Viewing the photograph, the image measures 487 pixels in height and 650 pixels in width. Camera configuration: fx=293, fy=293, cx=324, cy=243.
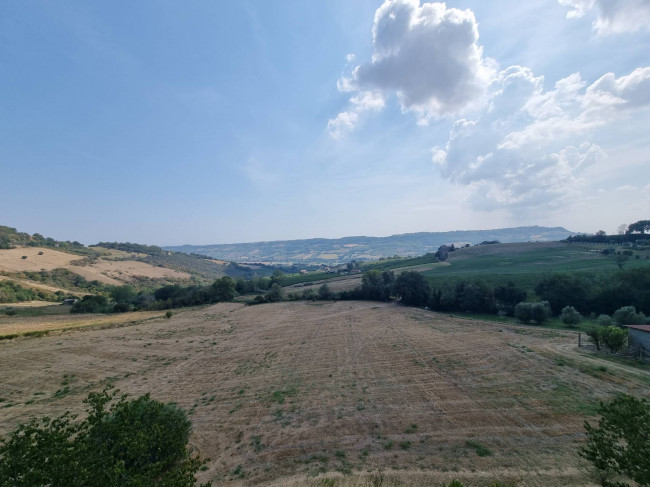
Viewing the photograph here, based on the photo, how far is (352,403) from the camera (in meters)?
20.2

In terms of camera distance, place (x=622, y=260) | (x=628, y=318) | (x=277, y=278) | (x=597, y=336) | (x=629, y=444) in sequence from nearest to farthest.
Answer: (x=629, y=444), (x=597, y=336), (x=628, y=318), (x=622, y=260), (x=277, y=278)

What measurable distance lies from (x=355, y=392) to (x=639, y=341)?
2668 centimetres

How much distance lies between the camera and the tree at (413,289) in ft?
204

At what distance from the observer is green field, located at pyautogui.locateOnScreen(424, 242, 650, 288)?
2586 inches

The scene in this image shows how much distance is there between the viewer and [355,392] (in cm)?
2197

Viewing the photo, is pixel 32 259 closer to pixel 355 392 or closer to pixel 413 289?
pixel 413 289

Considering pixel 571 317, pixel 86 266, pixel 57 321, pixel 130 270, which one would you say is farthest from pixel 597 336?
pixel 86 266

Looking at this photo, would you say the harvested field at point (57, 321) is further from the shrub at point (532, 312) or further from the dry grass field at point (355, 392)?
the shrub at point (532, 312)

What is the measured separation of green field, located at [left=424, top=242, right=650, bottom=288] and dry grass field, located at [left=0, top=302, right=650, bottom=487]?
102 feet

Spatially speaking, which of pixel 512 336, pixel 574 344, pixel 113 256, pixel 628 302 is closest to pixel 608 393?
pixel 574 344

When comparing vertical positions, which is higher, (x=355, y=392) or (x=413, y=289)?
(x=413, y=289)

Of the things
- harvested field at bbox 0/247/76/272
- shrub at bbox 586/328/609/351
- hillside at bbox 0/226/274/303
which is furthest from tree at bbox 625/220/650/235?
harvested field at bbox 0/247/76/272

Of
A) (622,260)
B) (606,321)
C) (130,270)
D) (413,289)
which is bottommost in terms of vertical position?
(606,321)

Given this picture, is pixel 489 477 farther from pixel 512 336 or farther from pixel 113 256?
pixel 113 256
